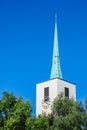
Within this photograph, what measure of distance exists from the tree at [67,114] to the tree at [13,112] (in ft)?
11.4

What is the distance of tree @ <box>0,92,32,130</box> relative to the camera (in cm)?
4688

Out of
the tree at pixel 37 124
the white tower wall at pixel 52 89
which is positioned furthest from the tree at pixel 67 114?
the white tower wall at pixel 52 89

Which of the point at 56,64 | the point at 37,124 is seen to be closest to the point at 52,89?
the point at 56,64

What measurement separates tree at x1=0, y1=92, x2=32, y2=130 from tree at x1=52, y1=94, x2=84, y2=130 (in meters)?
3.48

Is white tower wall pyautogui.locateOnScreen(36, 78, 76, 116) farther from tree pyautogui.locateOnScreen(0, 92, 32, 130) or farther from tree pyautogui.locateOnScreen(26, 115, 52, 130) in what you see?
tree pyautogui.locateOnScreen(26, 115, 52, 130)

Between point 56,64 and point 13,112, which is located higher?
point 56,64

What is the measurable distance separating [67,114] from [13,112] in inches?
252

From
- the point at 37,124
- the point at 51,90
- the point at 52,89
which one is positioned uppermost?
the point at 52,89

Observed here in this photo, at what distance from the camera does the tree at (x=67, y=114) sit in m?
49.1

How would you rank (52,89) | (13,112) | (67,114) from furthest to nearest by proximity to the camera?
(52,89)
(67,114)
(13,112)

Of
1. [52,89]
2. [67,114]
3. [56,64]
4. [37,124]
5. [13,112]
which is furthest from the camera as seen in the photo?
[56,64]

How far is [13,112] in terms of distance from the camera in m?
48.5

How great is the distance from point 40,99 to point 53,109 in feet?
63.2

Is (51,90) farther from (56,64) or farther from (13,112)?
(13,112)
